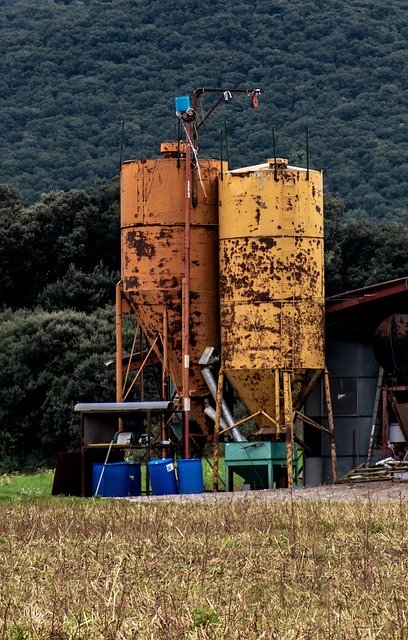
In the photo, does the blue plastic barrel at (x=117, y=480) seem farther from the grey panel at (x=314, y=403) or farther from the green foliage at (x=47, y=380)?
the green foliage at (x=47, y=380)

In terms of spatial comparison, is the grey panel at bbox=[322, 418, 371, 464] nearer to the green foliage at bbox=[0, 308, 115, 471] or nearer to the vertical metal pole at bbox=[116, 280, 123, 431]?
the vertical metal pole at bbox=[116, 280, 123, 431]

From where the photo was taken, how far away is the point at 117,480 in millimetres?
33344

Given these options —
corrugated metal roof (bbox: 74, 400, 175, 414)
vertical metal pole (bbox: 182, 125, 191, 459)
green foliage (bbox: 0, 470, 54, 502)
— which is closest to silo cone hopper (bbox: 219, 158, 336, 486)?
vertical metal pole (bbox: 182, 125, 191, 459)

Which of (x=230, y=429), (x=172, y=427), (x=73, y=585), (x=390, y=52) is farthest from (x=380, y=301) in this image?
(x=390, y=52)

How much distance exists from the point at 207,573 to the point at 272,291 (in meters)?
18.3

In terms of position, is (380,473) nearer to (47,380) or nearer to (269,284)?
(269,284)

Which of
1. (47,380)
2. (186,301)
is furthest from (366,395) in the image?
(47,380)

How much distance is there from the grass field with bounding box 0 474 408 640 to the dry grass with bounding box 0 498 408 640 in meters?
0.02

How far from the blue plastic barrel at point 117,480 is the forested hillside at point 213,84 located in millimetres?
65482

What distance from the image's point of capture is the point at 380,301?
34.0m

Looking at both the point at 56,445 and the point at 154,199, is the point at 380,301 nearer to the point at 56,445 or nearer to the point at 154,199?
the point at 154,199

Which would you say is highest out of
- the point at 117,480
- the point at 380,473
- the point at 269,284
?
the point at 269,284

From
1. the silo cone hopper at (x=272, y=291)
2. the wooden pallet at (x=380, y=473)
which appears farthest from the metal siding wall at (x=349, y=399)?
the wooden pallet at (x=380, y=473)

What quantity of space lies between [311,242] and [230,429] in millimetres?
4089
